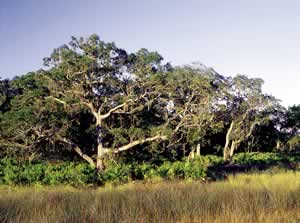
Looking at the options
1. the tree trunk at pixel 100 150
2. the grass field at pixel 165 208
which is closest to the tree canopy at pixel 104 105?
the tree trunk at pixel 100 150

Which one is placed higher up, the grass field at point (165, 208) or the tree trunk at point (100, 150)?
the tree trunk at point (100, 150)

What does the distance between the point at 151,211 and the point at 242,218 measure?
141 centimetres

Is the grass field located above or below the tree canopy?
below

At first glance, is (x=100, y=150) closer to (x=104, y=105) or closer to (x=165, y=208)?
(x=104, y=105)

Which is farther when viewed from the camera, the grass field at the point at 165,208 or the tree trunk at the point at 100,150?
the tree trunk at the point at 100,150

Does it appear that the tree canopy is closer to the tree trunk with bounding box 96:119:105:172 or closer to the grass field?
the tree trunk with bounding box 96:119:105:172

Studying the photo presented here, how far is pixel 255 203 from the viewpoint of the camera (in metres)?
6.09

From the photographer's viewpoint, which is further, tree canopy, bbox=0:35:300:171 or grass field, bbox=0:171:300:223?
tree canopy, bbox=0:35:300:171

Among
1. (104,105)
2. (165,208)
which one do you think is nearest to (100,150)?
(104,105)

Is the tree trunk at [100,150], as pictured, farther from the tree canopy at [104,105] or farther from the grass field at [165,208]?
the grass field at [165,208]

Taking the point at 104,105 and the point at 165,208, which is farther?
the point at 104,105

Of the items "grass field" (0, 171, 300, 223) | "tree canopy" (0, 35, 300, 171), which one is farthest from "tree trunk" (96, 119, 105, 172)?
"grass field" (0, 171, 300, 223)

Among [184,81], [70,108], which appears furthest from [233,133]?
[70,108]

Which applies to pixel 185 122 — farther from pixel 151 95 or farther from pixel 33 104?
pixel 33 104
